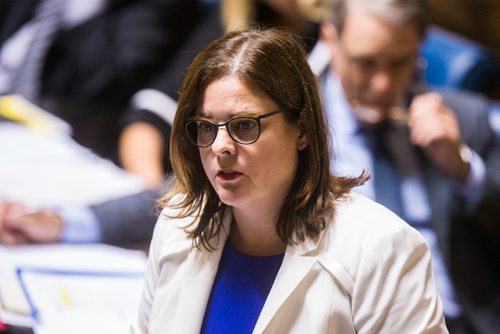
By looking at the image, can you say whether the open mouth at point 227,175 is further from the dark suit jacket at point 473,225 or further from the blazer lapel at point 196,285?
the dark suit jacket at point 473,225

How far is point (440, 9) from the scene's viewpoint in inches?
97.6

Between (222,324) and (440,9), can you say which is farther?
(440,9)

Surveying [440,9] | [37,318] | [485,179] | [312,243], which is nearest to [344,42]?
[440,9]

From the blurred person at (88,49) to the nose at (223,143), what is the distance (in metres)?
1.84

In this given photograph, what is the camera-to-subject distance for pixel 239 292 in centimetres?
112

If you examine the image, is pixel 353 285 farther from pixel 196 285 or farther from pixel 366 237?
pixel 196 285

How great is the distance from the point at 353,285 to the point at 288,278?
92mm

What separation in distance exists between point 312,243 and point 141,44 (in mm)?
2016

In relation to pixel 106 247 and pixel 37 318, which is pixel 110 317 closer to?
pixel 37 318

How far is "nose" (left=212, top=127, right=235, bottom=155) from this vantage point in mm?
1049

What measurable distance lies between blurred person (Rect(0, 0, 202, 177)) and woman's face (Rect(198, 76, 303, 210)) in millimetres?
1830

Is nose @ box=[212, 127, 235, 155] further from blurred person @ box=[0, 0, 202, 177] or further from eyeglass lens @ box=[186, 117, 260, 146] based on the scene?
blurred person @ box=[0, 0, 202, 177]

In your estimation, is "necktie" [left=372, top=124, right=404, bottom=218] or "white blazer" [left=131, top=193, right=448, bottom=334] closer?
"white blazer" [left=131, top=193, right=448, bottom=334]

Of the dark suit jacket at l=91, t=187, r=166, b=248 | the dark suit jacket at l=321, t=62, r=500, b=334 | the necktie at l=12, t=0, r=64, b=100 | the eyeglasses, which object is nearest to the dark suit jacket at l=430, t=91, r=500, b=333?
the dark suit jacket at l=321, t=62, r=500, b=334
